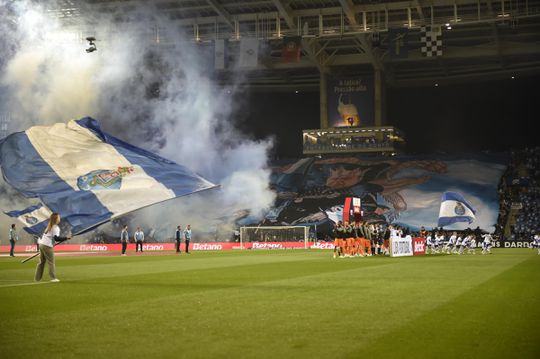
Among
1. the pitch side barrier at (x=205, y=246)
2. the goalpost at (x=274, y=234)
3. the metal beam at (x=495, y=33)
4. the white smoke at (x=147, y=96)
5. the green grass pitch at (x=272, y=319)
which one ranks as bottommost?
the pitch side barrier at (x=205, y=246)

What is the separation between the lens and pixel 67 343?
24.0 feet

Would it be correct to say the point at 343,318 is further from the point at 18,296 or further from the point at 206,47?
the point at 206,47

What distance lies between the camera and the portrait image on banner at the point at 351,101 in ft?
202

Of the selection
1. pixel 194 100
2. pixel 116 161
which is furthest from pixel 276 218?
pixel 116 161

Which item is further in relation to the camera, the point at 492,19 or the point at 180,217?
the point at 180,217

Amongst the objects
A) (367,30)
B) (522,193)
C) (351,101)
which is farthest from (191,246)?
(522,193)

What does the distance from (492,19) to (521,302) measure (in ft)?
129

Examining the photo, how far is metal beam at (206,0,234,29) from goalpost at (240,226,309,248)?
16.1 m

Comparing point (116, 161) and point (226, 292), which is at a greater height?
point (116, 161)

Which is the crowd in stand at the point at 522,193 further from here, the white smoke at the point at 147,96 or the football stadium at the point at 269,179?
the white smoke at the point at 147,96

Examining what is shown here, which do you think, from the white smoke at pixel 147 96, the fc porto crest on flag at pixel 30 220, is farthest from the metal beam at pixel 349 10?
the fc porto crest on flag at pixel 30 220

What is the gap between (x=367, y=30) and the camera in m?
48.7

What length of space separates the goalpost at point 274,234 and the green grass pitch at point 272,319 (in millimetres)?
37577

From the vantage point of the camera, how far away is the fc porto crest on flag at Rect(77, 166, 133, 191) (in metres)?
27.9
